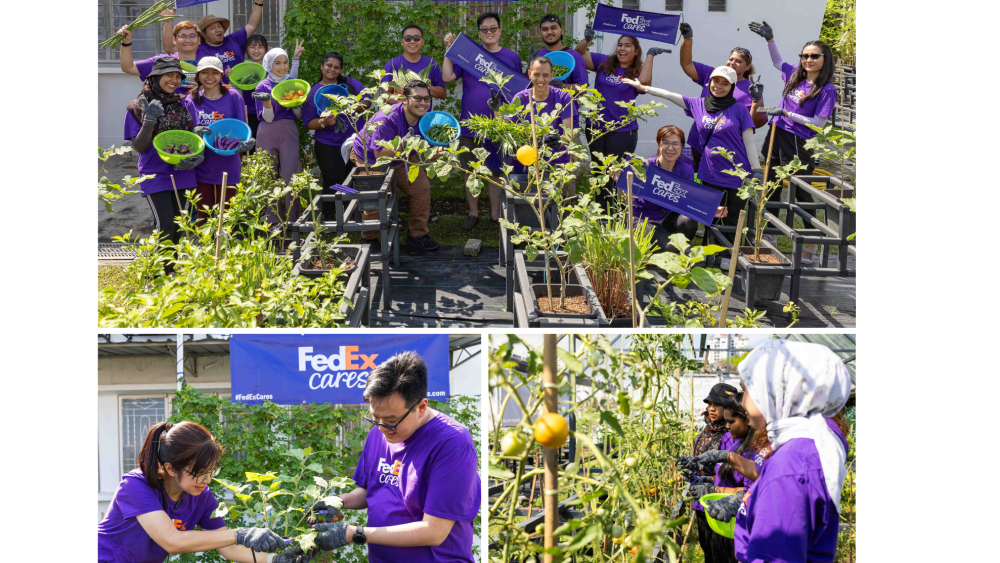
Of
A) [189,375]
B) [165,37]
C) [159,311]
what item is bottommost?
[189,375]

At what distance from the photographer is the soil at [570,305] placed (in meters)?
2.71

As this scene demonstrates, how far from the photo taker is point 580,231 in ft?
8.91

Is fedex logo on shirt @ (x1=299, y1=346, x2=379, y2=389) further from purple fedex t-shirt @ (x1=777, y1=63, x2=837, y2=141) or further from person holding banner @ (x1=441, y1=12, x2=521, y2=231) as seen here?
purple fedex t-shirt @ (x1=777, y1=63, x2=837, y2=141)

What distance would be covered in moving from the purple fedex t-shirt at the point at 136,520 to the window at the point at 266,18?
188 inches

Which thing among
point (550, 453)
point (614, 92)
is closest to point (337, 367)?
point (550, 453)

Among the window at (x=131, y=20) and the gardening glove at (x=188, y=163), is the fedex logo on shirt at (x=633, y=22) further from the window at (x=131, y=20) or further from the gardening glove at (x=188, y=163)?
the window at (x=131, y=20)

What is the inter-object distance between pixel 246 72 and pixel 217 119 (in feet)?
3.32

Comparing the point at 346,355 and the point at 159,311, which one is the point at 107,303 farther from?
the point at 346,355

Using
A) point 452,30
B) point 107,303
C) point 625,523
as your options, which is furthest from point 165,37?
point 625,523

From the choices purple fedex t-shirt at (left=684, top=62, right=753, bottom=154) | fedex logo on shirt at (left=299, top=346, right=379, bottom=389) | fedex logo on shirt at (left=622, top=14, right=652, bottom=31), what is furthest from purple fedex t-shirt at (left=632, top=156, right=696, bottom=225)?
fedex logo on shirt at (left=299, top=346, right=379, bottom=389)

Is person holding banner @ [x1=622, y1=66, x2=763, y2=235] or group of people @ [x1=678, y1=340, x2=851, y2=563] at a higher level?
person holding banner @ [x1=622, y1=66, x2=763, y2=235]

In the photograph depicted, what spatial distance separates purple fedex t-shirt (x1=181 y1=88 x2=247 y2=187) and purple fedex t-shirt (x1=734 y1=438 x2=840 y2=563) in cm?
296

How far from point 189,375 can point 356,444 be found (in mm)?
854

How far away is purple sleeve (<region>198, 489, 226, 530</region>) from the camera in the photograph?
2383 mm
